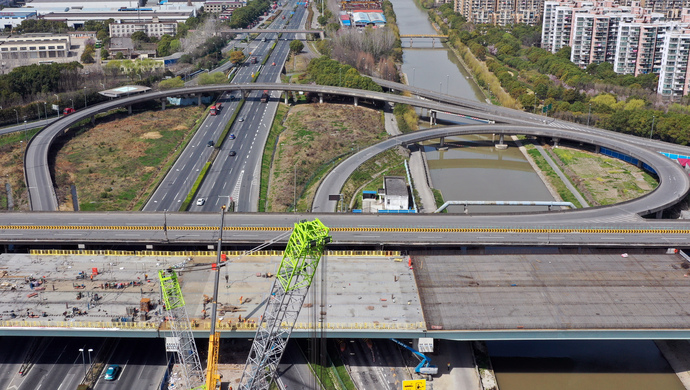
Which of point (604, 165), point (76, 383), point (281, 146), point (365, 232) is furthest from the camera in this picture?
point (281, 146)

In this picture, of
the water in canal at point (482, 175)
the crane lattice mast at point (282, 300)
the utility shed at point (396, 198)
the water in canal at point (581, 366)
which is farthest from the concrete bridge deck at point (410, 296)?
the water in canal at point (482, 175)

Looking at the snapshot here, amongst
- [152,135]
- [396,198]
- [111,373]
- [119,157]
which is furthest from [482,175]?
[111,373]

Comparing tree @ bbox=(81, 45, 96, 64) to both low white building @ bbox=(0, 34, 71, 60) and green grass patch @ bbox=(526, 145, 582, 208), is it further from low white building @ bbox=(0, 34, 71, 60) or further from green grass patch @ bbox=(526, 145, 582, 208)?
green grass patch @ bbox=(526, 145, 582, 208)

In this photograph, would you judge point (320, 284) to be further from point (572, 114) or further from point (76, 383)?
point (572, 114)

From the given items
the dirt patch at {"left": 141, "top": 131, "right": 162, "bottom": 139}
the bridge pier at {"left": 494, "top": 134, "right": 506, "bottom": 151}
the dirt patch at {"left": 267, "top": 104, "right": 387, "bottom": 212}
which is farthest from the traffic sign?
the dirt patch at {"left": 141, "top": 131, "right": 162, "bottom": 139}

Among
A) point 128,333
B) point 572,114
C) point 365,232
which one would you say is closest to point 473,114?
point 572,114

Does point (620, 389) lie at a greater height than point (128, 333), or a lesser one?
lesser

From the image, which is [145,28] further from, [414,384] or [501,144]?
[414,384]

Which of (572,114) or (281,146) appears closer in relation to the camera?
(281,146)
